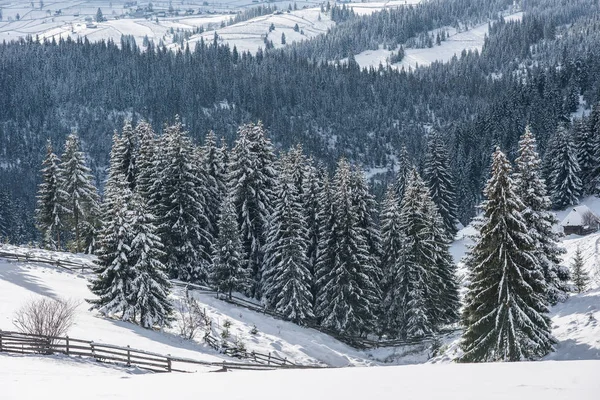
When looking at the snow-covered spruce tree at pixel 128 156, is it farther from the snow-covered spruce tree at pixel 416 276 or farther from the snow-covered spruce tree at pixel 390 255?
the snow-covered spruce tree at pixel 416 276

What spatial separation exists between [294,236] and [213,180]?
37.4 feet

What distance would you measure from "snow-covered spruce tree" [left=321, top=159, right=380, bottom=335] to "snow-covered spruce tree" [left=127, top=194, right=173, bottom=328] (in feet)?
41.1

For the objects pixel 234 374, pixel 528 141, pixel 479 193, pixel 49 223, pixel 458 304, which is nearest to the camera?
pixel 234 374

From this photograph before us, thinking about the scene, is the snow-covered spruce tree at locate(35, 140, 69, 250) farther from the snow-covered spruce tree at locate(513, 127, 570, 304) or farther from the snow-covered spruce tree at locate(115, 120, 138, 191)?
the snow-covered spruce tree at locate(513, 127, 570, 304)

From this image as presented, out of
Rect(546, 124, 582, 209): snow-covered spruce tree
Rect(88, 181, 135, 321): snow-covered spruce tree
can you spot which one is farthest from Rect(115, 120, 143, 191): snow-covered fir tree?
Rect(546, 124, 582, 209): snow-covered spruce tree

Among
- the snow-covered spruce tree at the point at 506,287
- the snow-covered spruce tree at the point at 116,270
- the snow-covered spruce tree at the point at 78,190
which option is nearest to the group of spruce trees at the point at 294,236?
the snow-covered spruce tree at the point at 78,190

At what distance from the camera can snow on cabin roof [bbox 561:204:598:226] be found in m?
65.0

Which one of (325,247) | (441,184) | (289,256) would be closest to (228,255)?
(289,256)

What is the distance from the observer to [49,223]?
51.0 meters

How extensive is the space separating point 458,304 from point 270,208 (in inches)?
663

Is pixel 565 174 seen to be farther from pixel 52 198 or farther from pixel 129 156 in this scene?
pixel 52 198

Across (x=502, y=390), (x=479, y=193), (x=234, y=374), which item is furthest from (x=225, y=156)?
(x=479, y=193)

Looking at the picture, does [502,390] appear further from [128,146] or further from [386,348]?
[128,146]

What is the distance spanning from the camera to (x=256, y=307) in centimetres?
4141
